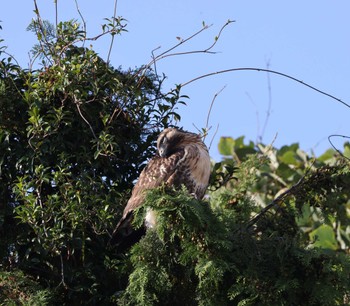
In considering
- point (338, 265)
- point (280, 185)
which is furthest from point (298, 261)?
point (280, 185)

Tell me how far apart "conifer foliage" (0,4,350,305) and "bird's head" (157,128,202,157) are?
173 millimetres

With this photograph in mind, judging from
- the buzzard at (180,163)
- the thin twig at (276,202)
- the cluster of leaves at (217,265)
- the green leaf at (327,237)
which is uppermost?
the green leaf at (327,237)

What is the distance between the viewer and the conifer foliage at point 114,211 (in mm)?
5832

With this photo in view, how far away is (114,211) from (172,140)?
68 cm

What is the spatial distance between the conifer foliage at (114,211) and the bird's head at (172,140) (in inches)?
6.8

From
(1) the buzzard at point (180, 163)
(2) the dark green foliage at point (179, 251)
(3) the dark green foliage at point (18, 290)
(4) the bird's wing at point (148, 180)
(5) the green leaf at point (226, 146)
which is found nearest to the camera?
(2) the dark green foliage at point (179, 251)

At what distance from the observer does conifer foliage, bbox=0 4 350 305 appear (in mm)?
5832

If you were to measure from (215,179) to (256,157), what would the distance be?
0.33 metres

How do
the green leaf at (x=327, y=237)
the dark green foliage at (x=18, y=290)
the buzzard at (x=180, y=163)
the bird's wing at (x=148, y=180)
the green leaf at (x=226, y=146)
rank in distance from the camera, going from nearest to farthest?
the dark green foliage at (x=18, y=290)
the bird's wing at (x=148, y=180)
the buzzard at (x=180, y=163)
the green leaf at (x=327, y=237)
the green leaf at (x=226, y=146)

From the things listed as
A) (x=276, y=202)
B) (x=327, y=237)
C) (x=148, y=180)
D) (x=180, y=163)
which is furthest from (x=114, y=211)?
(x=327, y=237)

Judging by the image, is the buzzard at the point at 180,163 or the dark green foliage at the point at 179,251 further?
the buzzard at the point at 180,163

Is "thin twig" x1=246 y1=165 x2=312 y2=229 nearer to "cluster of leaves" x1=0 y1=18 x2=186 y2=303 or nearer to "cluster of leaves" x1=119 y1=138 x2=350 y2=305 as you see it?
"cluster of leaves" x1=119 y1=138 x2=350 y2=305

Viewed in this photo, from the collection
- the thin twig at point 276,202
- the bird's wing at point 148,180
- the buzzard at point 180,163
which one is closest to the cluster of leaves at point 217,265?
the thin twig at point 276,202

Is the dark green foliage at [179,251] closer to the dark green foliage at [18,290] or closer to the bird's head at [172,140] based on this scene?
the dark green foliage at [18,290]
